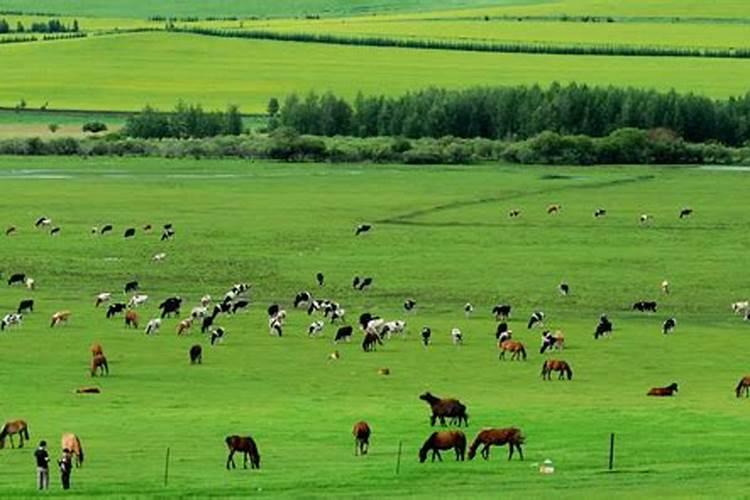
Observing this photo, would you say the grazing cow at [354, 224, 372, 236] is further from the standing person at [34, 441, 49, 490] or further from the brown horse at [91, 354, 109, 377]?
the standing person at [34, 441, 49, 490]

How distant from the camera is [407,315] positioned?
57.7 meters

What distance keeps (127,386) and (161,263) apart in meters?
25.8

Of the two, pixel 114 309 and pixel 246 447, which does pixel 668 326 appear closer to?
pixel 114 309

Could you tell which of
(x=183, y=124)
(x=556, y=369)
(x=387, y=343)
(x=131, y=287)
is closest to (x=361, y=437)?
(x=556, y=369)

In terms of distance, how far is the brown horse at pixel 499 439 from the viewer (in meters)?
35.2

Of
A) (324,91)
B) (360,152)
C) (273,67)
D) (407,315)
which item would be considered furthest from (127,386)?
(273,67)

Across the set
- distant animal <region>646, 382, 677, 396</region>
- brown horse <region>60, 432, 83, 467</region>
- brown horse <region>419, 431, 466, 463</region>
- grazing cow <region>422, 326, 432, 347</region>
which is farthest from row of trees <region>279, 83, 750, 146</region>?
brown horse <region>60, 432, 83, 467</region>

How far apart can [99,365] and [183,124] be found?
9170 centimetres

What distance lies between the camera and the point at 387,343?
171ft

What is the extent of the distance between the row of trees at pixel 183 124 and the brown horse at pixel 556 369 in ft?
294

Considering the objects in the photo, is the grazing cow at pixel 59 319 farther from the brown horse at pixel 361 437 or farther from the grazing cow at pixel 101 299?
the brown horse at pixel 361 437

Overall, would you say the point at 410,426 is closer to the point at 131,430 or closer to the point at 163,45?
the point at 131,430

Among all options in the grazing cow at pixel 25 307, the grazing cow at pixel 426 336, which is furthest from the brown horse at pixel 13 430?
the grazing cow at pixel 25 307

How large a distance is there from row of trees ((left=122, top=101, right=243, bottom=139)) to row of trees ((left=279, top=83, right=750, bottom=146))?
330 cm
